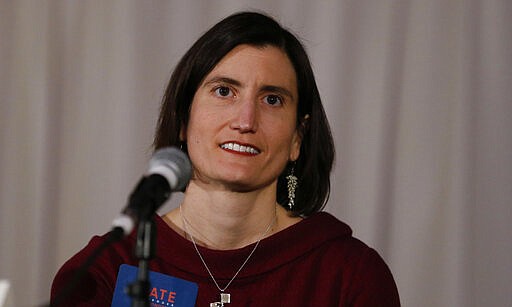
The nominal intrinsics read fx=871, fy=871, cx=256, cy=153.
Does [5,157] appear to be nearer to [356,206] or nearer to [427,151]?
[356,206]

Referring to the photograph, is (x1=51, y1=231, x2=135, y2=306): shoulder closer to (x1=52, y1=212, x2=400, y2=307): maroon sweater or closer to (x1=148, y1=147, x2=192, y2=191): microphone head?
(x1=52, y1=212, x2=400, y2=307): maroon sweater

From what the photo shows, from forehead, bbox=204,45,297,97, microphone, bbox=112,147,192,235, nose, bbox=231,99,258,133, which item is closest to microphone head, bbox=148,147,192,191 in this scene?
microphone, bbox=112,147,192,235

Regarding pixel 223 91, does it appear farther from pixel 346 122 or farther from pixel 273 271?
pixel 346 122

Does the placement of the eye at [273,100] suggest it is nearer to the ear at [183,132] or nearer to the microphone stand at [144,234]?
the ear at [183,132]

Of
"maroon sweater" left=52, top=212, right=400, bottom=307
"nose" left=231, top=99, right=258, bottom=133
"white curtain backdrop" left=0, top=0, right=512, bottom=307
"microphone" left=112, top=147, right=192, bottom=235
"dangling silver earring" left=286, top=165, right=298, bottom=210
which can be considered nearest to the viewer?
"microphone" left=112, top=147, right=192, bottom=235

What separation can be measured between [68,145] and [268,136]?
1.22 metres

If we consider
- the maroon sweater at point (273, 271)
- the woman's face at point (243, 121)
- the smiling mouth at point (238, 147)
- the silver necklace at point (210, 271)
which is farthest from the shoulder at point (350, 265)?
the smiling mouth at point (238, 147)

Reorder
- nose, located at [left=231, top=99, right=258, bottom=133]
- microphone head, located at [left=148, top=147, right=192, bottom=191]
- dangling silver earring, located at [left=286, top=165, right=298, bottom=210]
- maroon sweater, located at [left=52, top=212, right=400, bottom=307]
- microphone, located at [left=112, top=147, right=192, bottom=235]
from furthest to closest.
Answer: dangling silver earring, located at [left=286, top=165, right=298, bottom=210], maroon sweater, located at [left=52, top=212, right=400, bottom=307], nose, located at [left=231, top=99, right=258, bottom=133], microphone head, located at [left=148, top=147, right=192, bottom=191], microphone, located at [left=112, top=147, right=192, bottom=235]

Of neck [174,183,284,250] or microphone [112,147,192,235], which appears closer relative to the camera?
microphone [112,147,192,235]

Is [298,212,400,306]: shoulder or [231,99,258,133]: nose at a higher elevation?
[231,99,258,133]: nose

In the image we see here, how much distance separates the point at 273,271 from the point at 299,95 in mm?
444

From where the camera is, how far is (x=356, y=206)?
2.94 m

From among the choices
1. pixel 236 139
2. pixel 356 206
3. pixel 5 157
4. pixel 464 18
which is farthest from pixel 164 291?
pixel 464 18

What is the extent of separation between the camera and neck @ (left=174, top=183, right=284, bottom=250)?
2.09 metres
